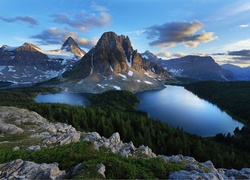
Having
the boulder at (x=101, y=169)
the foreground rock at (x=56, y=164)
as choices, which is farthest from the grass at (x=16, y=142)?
the boulder at (x=101, y=169)

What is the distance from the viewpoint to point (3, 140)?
30453 mm

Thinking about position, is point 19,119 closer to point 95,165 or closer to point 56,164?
point 56,164

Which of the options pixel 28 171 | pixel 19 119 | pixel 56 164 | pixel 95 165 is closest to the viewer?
pixel 95 165

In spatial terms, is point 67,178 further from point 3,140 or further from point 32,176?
point 3,140

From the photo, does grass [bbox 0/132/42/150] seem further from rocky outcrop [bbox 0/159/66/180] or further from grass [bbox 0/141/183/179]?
rocky outcrop [bbox 0/159/66/180]

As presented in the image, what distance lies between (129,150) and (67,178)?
1487cm

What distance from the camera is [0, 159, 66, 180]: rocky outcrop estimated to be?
16125mm

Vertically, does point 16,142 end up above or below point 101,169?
below

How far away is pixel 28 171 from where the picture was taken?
16984 mm

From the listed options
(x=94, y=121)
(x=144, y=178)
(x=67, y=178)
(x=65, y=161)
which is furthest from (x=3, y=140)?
(x=94, y=121)

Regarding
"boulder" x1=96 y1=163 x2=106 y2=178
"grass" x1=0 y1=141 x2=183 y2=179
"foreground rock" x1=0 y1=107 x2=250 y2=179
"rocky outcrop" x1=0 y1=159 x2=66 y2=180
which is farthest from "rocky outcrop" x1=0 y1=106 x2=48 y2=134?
"boulder" x1=96 y1=163 x2=106 y2=178

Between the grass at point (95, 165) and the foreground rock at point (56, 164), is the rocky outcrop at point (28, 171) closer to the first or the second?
the foreground rock at point (56, 164)

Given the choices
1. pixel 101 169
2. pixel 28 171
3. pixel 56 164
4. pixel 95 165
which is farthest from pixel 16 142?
pixel 101 169

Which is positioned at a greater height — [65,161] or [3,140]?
[65,161]
